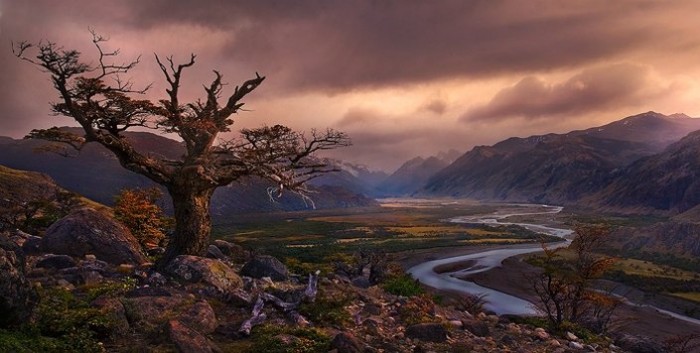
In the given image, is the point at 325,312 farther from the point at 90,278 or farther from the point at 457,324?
the point at 90,278

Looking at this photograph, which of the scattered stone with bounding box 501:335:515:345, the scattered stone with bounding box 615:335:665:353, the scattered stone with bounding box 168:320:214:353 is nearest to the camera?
the scattered stone with bounding box 168:320:214:353

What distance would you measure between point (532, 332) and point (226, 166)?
1401 cm

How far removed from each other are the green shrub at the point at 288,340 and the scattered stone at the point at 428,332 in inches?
144

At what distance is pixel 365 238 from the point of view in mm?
126750

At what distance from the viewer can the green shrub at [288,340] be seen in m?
12.0

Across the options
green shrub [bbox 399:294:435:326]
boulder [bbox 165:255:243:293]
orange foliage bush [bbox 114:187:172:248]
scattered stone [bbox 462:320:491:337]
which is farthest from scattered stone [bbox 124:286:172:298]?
orange foliage bush [bbox 114:187:172:248]

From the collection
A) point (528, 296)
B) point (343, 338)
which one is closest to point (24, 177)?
point (528, 296)

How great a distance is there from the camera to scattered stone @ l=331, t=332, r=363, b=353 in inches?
483

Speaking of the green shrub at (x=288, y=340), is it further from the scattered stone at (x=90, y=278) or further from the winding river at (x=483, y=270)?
the winding river at (x=483, y=270)

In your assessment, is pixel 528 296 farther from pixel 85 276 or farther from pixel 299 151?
pixel 85 276

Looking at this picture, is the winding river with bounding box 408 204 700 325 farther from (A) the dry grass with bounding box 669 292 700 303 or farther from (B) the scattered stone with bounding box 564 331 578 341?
(B) the scattered stone with bounding box 564 331 578 341

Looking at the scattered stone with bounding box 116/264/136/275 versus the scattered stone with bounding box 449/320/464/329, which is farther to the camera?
the scattered stone with bounding box 116/264/136/275

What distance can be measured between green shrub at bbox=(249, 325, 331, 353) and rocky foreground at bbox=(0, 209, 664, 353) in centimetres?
3

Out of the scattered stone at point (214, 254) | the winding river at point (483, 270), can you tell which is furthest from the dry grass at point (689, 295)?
the scattered stone at point (214, 254)
